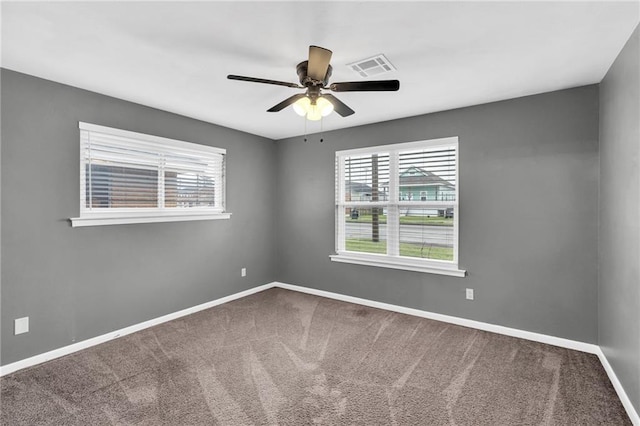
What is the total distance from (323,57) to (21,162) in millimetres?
2671

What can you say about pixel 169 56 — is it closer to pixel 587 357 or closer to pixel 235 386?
pixel 235 386

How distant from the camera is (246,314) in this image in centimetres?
392

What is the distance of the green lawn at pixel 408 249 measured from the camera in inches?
149

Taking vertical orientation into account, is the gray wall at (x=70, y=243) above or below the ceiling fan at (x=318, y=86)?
below

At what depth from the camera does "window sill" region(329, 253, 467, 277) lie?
362 centimetres

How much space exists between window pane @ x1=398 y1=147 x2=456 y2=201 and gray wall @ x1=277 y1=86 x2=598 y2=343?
0.54ft

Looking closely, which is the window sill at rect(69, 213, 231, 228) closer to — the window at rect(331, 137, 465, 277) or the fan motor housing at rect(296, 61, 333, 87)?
the window at rect(331, 137, 465, 277)

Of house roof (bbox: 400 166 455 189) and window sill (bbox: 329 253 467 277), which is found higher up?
house roof (bbox: 400 166 455 189)

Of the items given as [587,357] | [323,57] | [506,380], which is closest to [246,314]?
[506,380]

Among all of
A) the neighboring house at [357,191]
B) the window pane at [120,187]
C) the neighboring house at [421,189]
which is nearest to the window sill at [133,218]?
the window pane at [120,187]

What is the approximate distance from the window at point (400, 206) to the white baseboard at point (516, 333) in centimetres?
53

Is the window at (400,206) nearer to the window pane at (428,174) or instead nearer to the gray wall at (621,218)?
the window pane at (428,174)

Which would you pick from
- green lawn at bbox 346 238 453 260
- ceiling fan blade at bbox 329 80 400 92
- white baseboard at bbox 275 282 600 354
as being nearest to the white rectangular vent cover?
ceiling fan blade at bbox 329 80 400 92

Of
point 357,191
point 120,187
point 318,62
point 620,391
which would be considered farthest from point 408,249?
point 120,187
